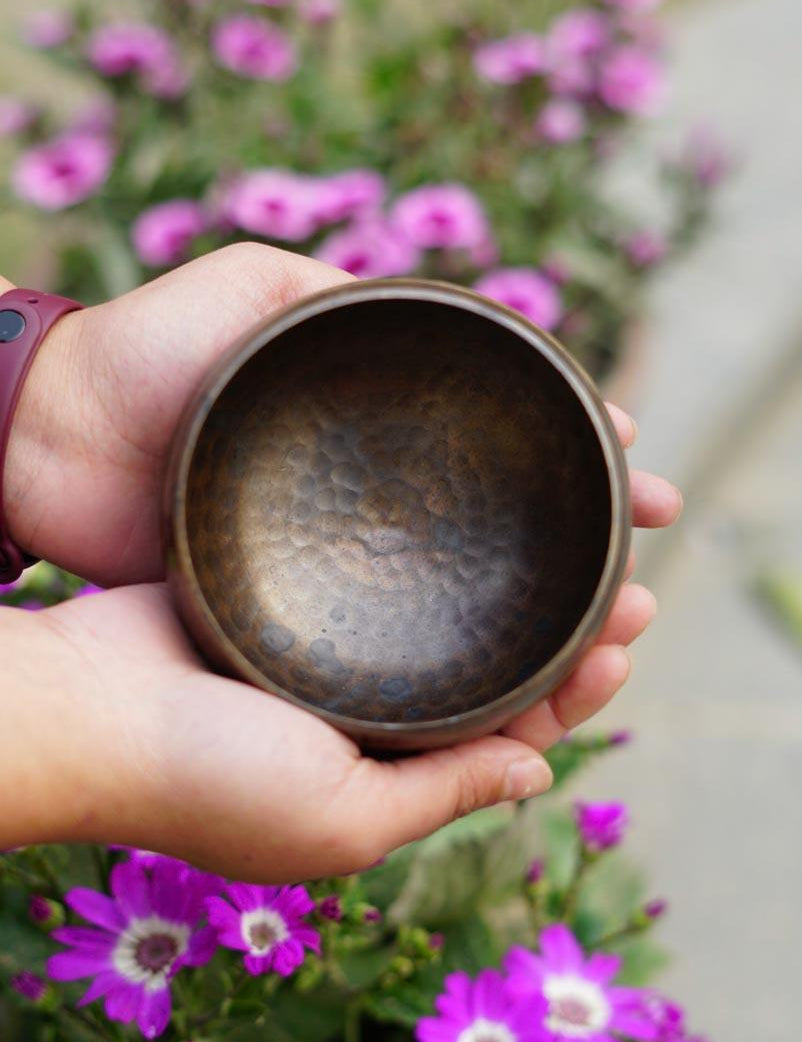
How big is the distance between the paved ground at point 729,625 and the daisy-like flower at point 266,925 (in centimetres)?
80

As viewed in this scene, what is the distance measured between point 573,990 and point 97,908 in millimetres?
343

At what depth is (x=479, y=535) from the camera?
1.00m

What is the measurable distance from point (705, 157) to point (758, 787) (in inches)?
44.1

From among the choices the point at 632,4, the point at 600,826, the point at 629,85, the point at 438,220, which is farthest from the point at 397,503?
the point at 632,4

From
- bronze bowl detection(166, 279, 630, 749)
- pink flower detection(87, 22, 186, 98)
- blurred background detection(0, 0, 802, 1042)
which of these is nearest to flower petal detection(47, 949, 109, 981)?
bronze bowl detection(166, 279, 630, 749)

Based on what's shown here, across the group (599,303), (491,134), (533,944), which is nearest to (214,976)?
(533,944)

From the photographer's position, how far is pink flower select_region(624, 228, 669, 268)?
6.82 ft

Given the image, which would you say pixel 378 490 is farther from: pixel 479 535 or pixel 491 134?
pixel 491 134

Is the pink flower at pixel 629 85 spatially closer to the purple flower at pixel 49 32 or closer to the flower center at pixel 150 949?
the purple flower at pixel 49 32

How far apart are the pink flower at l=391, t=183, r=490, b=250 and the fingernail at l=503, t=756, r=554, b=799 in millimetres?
1059

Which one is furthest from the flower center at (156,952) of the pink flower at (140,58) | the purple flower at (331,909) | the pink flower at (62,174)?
the pink flower at (140,58)

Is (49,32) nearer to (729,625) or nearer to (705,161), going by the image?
(705,161)

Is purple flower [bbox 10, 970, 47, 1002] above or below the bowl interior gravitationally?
below

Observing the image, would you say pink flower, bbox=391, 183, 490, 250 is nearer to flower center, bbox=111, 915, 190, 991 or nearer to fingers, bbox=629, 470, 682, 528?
fingers, bbox=629, 470, 682, 528
